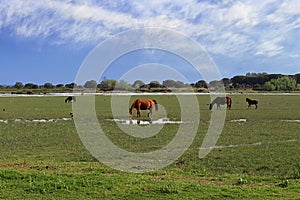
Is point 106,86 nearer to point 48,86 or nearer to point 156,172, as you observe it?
point 48,86

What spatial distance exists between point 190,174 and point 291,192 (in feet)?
10.1

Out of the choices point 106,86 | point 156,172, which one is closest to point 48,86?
point 106,86

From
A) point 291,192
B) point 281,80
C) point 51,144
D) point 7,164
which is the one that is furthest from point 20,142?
point 281,80

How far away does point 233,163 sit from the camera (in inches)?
472

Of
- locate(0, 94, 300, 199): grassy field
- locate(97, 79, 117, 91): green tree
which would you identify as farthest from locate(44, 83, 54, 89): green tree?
locate(0, 94, 300, 199): grassy field

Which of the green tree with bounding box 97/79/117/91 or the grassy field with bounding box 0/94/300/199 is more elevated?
the green tree with bounding box 97/79/117/91

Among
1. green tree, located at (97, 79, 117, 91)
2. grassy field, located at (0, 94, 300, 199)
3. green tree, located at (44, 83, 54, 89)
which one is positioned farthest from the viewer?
green tree, located at (44, 83, 54, 89)

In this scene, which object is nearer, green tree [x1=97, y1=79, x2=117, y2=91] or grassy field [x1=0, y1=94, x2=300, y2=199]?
grassy field [x1=0, y1=94, x2=300, y2=199]

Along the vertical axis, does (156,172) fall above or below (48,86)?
below

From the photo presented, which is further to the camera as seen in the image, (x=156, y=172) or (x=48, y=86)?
(x=48, y=86)

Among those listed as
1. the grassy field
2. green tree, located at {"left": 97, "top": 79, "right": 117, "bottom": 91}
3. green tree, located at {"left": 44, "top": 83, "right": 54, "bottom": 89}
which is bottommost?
the grassy field

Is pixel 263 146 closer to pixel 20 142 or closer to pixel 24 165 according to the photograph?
pixel 24 165

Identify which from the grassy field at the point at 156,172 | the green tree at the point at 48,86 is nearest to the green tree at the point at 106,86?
the green tree at the point at 48,86

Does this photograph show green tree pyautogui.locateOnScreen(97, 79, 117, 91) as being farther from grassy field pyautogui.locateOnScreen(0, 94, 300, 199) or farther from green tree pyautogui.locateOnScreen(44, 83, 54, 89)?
grassy field pyautogui.locateOnScreen(0, 94, 300, 199)
